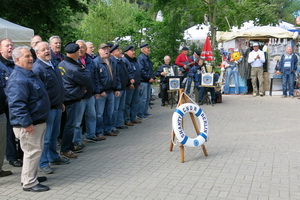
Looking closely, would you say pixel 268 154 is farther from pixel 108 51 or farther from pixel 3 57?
pixel 3 57

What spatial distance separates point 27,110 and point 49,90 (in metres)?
0.93

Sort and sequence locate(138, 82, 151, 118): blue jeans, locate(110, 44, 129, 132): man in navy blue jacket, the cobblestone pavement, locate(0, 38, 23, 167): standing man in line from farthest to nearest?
locate(138, 82, 151, 118): blue jeans → locate(110, 44, 129, 132): man in navy blue jacket → locate(0, 38, 23, 167): standing man in line → the cobblestone pavement

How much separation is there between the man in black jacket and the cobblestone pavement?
15.8 inches

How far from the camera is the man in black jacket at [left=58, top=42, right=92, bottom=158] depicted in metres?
6.86

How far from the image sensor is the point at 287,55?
1571cm

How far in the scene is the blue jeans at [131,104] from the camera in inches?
403

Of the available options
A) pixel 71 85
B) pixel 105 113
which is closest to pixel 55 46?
pixel 71 85

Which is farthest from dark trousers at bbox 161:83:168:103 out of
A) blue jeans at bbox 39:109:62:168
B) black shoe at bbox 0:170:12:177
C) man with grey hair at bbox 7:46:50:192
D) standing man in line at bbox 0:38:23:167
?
man with grey hair at bbox 7:46:50:192

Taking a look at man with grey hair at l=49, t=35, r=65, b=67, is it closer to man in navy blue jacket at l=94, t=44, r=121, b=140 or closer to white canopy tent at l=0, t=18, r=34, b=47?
man in navy blue jacket at l=94, t=44, r=121, b=140

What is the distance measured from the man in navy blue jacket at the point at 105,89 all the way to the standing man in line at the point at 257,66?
8803 mm

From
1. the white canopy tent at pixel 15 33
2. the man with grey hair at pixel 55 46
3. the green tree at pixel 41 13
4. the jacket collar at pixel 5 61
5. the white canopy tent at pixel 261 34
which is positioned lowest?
the jacket collar at pixel 5 61

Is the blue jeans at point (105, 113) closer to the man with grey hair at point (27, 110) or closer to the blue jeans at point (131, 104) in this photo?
the blue jeans at point (131, 104)

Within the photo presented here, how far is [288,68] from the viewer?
15680 millimetres

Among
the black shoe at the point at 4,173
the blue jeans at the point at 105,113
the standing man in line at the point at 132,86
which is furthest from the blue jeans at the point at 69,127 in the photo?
the standing man in line at the point at 132,86
